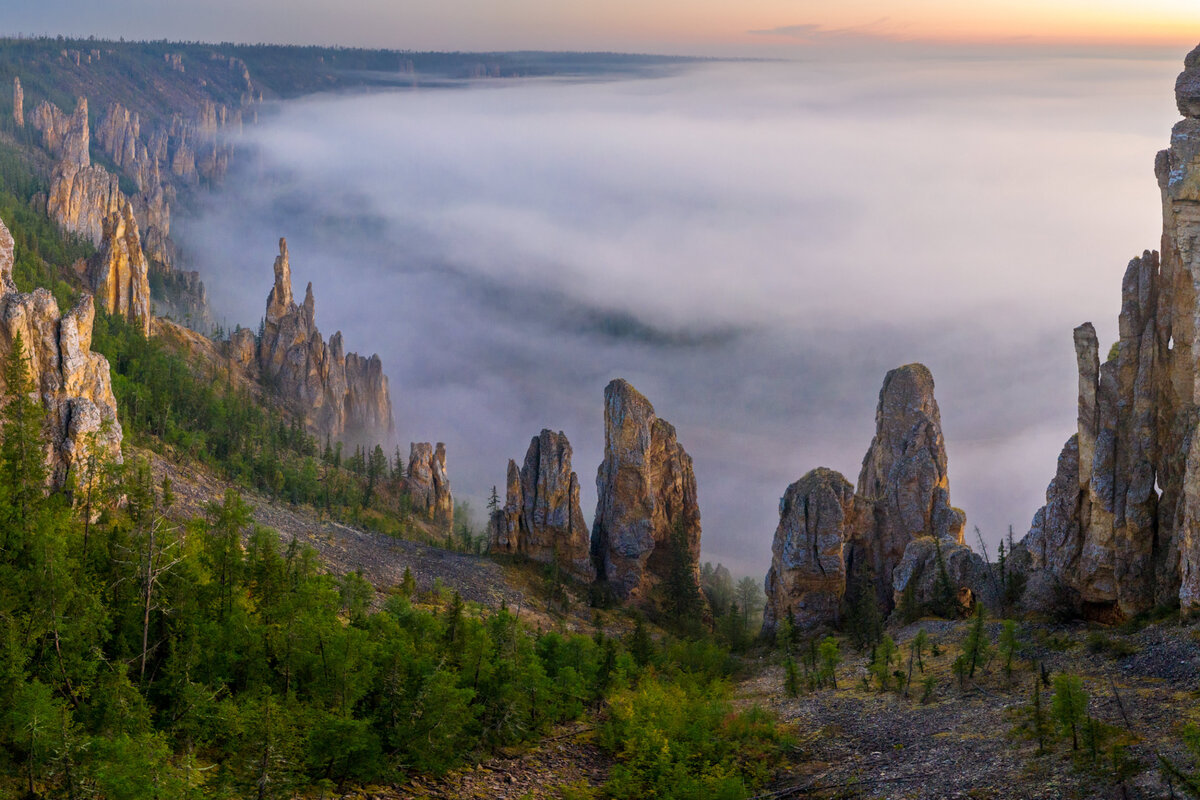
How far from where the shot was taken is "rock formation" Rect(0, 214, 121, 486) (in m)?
86.0

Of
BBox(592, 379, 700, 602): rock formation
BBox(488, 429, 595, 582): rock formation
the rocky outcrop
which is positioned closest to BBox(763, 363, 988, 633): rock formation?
the rocky outcrop

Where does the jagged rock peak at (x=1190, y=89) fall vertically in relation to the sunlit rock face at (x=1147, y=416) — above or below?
above

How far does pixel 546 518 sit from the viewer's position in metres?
166

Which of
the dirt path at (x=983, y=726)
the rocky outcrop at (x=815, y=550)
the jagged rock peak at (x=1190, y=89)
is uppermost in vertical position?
the jagged rock peak at (x=1190, y=89)

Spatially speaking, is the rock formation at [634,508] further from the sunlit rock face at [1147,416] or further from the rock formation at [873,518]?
the sunlit rock face at [1147,416]

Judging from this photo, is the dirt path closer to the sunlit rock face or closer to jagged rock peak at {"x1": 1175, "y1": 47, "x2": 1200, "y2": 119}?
the sunlit rock face

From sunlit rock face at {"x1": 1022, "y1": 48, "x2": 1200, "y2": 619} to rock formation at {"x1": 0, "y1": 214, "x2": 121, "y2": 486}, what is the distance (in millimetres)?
78141

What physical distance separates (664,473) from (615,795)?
105494 mm

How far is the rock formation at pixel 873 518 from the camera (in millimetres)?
139500

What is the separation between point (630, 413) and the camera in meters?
166

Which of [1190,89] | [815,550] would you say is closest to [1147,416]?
[1190,89]

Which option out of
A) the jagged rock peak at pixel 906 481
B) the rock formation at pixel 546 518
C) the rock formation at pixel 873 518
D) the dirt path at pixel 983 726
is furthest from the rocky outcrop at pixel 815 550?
the dirt path at pixel 983 726

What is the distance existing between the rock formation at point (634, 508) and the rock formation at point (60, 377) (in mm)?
82179

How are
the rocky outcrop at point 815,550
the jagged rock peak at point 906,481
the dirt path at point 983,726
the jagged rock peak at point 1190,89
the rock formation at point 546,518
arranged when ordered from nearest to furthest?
the dirt path at point 983,726 → the jagged rock peak at point 1190,89 → the rocky outcrop at point 815,550 → the jagged rock peak at point 906,481 → the rock formation at point 546,518
